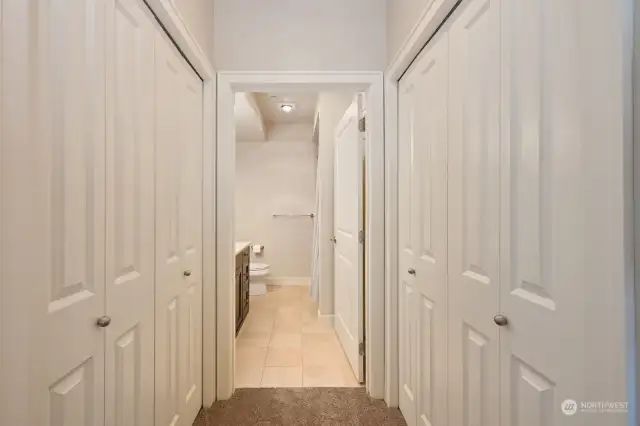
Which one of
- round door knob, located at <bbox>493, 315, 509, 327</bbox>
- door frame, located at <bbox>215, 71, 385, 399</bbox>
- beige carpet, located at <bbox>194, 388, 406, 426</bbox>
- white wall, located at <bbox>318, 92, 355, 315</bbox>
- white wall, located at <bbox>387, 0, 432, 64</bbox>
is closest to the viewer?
round door knob, located at <bbox>493, 315, 509, 327</bbox>

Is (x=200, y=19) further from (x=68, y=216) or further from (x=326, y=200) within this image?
(x=326, y=200)

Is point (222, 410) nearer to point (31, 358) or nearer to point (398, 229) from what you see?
point (398, 229)

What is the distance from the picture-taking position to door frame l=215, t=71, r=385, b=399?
2.28 metres

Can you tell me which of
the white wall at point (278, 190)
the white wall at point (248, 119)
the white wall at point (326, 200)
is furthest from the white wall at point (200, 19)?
the white wall at point (278, 190)

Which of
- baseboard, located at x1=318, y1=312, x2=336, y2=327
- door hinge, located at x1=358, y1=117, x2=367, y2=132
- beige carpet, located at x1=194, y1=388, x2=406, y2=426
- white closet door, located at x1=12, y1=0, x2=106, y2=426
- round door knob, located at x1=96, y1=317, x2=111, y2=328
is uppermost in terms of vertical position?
door hinge, located at x1=358, y1=117, x2=367, y2=132

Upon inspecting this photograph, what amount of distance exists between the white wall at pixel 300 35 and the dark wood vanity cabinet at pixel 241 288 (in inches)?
76.4

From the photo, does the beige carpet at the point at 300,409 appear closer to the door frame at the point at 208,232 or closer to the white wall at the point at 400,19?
the door frame at the point at 208,232

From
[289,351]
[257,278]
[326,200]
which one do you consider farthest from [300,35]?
[257,278]

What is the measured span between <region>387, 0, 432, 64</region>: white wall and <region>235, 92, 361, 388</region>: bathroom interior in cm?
146

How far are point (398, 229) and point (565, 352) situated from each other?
1.40 m

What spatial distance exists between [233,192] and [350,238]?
3.18ft

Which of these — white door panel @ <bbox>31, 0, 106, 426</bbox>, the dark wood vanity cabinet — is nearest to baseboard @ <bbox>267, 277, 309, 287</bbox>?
the dark wood vanity cabinet

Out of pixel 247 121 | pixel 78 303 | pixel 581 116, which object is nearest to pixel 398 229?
pixel 581 116

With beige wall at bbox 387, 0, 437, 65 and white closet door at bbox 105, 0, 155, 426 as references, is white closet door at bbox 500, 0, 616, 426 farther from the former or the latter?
white closet door at bbox 105, 0, 155, 426
